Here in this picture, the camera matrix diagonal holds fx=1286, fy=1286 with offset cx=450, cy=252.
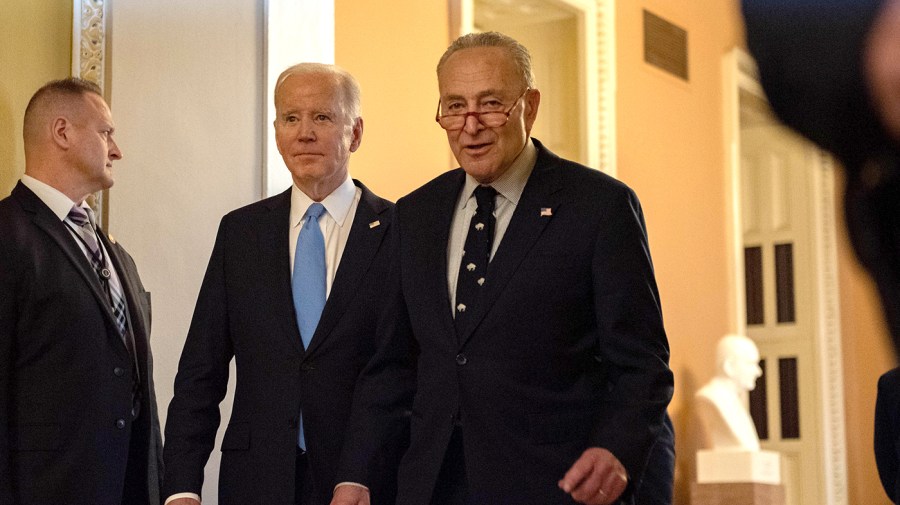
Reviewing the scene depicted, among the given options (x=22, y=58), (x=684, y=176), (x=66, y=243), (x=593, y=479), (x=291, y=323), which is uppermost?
(x=684, y=176)

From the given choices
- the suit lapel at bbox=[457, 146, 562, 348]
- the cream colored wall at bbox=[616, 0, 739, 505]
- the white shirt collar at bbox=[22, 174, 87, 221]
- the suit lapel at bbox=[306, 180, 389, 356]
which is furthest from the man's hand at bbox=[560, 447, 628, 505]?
the cream colored wall at bbox=[616, 0, 739, 505]

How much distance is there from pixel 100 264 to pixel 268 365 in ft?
2.63

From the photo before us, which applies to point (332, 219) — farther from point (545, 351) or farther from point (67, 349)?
point (545, 351)

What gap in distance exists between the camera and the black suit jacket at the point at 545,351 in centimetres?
228

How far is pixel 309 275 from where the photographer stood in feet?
10.1

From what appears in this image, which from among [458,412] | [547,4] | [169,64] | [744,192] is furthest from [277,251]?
[744,192]

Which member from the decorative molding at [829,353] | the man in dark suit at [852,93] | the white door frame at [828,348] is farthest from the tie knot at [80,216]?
the decorative molding at [829,353]

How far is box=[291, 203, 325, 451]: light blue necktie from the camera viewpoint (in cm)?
303

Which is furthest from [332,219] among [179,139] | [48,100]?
[179,139]

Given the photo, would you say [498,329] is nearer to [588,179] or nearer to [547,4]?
[588,179]

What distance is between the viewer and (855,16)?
51 centimetres

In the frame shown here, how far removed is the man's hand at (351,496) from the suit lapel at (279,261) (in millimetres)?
420

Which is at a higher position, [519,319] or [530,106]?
[530,106]

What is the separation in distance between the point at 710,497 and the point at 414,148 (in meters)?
3.22
